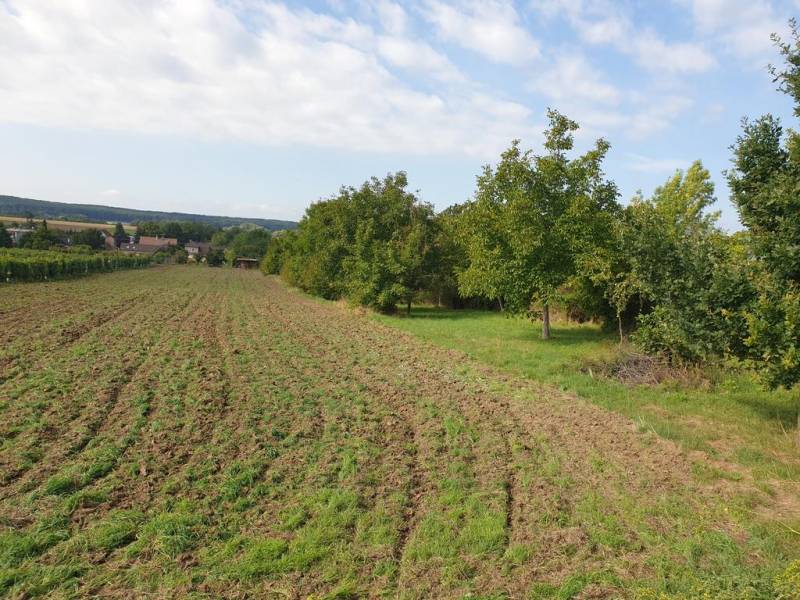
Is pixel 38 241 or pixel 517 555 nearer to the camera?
pixel 517 555

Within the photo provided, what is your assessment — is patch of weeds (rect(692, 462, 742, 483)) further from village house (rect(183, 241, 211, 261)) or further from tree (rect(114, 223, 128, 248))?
tree (rect(114, 223, 128, 248))

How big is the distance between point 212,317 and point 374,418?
1645cm

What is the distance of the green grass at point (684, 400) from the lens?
26.8ft

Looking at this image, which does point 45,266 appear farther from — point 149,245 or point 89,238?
point 149,245

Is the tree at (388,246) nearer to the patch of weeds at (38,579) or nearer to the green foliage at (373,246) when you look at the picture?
the green foliage at (373,246)

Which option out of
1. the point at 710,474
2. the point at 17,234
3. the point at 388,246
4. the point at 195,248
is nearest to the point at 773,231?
the point at 710,474

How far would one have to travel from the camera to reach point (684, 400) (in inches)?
435

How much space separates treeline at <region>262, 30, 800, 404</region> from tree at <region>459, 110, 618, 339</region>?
44mm

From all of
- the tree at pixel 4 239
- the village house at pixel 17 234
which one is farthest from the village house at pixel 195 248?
the tree at pixel 4 239

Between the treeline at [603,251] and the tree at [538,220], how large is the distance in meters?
0.04

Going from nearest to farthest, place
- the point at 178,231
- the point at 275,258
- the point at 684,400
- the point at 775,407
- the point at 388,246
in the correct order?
the point at 775,407
the point at 684,400
the point at 388,246
the point at 275,258
the point at 178,231

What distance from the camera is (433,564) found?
4957 millimetres

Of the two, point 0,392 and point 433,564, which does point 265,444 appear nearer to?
point 433,564

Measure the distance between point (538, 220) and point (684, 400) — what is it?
8.93 m
